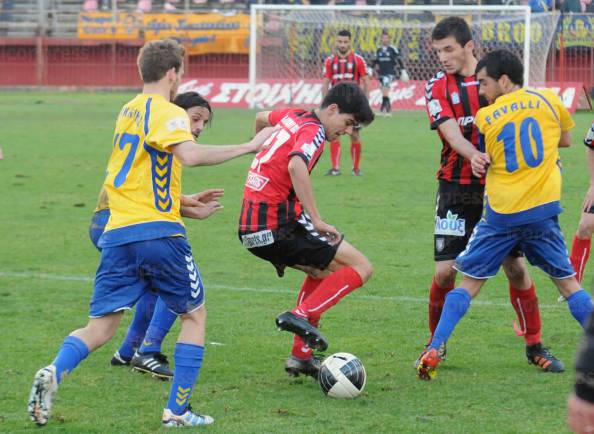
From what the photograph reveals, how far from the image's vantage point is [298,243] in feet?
20.0

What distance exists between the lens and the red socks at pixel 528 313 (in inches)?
250

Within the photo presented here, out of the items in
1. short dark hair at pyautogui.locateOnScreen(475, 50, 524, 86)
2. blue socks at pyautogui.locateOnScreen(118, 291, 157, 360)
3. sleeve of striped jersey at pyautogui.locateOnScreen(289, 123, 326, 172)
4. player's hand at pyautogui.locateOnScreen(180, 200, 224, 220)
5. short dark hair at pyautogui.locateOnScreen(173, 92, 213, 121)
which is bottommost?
blue socks at pyautogui.locateOnScreen(118, 291, 157, 360)

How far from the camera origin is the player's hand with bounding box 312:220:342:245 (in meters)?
5.90

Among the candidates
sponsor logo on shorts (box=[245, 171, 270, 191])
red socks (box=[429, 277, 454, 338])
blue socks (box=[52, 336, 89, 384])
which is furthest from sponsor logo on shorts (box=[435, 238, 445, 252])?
blue socks (box=[52, 336, 89, 384])

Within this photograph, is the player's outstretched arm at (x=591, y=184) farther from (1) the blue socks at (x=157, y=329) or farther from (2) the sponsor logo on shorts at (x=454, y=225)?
(1) the blue socks at (x=157, y=329)

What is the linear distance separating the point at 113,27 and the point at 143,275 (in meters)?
31.5

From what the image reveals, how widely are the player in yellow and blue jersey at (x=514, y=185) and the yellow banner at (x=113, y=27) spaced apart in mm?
30703

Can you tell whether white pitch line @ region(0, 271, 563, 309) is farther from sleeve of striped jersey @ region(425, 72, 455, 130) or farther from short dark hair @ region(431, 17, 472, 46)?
short dark hair @ region(431, 17, 472, 46)

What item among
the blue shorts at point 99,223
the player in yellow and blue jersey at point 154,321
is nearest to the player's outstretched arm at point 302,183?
the player in yellow and blue jersey at point 154,321

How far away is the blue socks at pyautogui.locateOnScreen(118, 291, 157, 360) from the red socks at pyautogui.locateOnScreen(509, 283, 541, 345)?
7.34 ft

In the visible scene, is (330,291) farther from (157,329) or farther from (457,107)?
(457,107)

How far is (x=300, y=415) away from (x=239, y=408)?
342 millimetres

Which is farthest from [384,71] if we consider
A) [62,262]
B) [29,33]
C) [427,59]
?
[62,262]

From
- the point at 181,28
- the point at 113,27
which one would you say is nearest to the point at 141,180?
the point at 181,28
